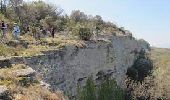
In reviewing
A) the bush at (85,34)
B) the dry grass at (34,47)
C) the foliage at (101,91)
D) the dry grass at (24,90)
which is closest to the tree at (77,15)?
the foliage at (101,91)

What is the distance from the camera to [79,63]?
2916 centimetres

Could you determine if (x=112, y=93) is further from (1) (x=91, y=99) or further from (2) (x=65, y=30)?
(2) (x=65, y=30)

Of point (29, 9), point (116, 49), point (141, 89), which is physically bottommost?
point (141, 89)

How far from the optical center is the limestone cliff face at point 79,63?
2214cm

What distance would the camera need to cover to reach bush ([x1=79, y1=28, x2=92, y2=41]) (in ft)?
107

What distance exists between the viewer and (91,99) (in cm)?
2911

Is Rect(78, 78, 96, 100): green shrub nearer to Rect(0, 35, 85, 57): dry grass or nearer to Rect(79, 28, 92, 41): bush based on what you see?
Rect(0, 35, 85, 57): dry grass

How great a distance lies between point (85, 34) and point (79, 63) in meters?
4.15

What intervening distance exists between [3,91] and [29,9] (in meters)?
29.3

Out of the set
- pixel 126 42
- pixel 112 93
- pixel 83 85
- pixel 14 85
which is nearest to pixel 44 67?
pixel 83 85

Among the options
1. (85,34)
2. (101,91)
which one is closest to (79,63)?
(101,91)

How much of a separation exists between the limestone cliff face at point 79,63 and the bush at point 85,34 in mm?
611

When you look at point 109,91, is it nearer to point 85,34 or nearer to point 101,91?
point 101,91

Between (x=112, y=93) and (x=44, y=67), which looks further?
(x=112, y=93)
